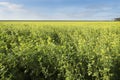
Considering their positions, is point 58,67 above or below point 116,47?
below

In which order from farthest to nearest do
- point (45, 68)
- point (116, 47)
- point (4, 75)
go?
point (116, 47), point (45, 68), point (4, 75)

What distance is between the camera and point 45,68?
18.5ft

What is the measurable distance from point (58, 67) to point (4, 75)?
1.38 meters

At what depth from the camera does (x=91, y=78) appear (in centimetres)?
567

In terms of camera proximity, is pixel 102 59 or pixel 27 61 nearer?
pixel 102 59

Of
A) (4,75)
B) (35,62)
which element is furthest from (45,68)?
(4,75)

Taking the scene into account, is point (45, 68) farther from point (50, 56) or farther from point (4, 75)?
point (4, 75)

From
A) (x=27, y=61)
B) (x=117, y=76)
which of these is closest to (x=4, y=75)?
(x=27, y=61)

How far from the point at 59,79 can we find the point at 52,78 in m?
0.20

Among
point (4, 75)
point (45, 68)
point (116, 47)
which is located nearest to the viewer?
point (4, 75)

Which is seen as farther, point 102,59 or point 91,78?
point 91,78

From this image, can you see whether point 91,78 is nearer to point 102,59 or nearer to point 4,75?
point 102,59

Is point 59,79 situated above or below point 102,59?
below

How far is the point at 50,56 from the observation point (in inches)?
227
